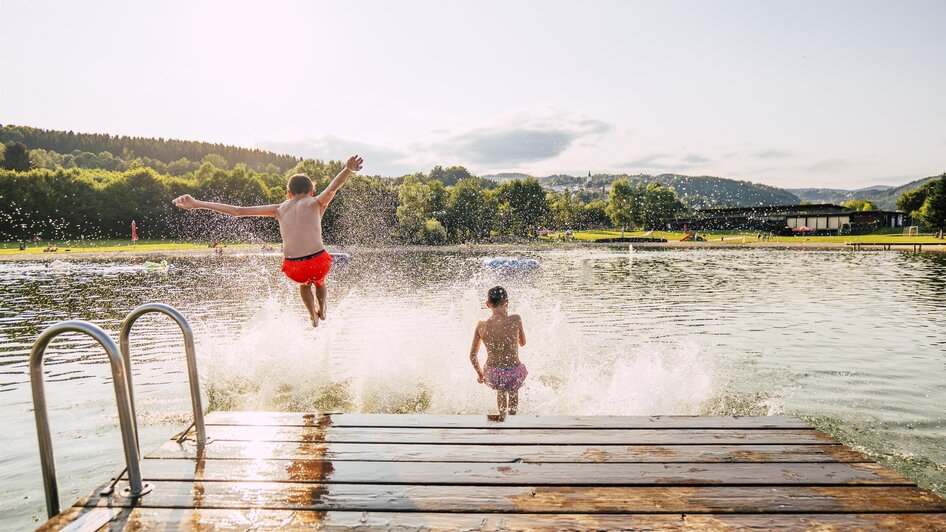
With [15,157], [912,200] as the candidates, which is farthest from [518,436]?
[15,157]

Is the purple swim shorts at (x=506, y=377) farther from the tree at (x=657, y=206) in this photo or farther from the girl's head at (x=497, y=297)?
the tree at (x=657, y=206)

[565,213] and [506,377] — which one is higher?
[565,213]

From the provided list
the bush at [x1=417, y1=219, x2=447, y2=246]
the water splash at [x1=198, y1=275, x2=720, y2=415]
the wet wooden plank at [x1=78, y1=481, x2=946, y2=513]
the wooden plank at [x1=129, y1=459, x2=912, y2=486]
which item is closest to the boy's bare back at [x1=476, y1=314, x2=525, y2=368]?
the wooden plank at [x1=129, y1=459, x2=912, y2=486]

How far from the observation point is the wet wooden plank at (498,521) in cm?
384

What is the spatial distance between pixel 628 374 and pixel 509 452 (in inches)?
359

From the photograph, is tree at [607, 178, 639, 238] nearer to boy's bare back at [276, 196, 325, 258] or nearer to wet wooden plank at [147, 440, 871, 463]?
boy's bare back at [276, 196, 325, 258]

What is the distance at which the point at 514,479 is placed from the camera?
4516 mm

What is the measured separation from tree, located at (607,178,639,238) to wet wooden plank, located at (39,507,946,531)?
154 meters

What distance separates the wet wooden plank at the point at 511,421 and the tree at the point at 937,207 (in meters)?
109

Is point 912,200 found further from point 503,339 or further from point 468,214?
point 503,339

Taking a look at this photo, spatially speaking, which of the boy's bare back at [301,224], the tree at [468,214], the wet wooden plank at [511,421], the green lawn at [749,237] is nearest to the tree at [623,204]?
the green lawn at [749,237]

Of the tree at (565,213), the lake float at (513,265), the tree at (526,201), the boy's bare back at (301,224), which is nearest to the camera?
the boy's bare back at (301,224)

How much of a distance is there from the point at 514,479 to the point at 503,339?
306 centimetres

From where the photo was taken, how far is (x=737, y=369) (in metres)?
14.7
